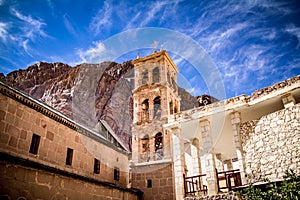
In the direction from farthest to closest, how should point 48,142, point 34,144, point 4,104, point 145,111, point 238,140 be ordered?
point 145,111, point 48,142, point 238,140, point 34,144, point 4,104

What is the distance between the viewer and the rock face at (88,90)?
3516 cm

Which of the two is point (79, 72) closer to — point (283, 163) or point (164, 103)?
point (164, 103)

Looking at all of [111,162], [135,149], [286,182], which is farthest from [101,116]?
[286,182]

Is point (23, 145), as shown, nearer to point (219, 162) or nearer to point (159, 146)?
point (219, 162)

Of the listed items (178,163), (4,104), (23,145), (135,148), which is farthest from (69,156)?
(135,148)

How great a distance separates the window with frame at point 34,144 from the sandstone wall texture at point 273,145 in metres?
9.14

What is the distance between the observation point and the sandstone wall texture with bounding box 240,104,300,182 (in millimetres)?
8875

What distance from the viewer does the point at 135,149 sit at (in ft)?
70.2

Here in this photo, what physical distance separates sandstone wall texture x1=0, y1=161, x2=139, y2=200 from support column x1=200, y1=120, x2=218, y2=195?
16.9ft

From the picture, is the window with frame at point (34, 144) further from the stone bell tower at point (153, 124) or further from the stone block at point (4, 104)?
the stone bell tower at point (153, 124)

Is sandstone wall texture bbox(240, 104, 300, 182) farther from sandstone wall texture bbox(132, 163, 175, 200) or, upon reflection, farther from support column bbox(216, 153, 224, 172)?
sandstone wall texture bbox(132, 163, 175, 200)

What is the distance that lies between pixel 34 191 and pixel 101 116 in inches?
1119

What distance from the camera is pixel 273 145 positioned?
948 cm

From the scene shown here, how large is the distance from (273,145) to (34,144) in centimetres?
1005
